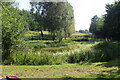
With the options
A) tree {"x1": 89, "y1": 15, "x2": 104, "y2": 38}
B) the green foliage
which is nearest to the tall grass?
the green foliage

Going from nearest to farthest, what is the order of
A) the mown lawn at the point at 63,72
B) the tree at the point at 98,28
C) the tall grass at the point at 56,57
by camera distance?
the mown lawn at the point at 63,72 → the tall grass at the point at 56,57 → the tree at the point at 98,28

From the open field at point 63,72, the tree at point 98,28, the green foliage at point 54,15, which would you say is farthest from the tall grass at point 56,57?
the tree at point 98,28

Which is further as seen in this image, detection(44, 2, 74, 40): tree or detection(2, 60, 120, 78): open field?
detection(44, 2, 74, 40): tree

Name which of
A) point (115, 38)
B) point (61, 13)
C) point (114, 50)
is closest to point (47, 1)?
point (61, 13)

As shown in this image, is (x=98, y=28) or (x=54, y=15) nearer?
(x=54, y=15)

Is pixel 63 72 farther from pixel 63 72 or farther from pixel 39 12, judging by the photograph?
pixel 39 12

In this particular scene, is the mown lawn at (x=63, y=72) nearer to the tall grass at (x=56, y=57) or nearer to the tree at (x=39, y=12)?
the tall grass at (x=56, y=57)

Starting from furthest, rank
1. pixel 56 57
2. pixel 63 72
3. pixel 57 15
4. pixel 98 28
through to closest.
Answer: pixel 98 28 < pixel 57 15 < pixel 56 57 < pixel 63 72

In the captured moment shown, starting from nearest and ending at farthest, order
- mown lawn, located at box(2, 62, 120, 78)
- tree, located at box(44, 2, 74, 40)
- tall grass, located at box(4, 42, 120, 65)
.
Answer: mown lawn, located at box(2, 62, 120, 78), tall grass, located at box(4, 42, 120, 65), tree, located at box(44, 2, 74, 40)

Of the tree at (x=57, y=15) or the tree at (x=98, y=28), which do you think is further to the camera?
the tree at (x=98, y=28)

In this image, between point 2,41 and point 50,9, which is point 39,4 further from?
point 2,41

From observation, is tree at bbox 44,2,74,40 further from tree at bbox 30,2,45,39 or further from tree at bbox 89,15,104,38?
tree at bbox 89,15,104,38

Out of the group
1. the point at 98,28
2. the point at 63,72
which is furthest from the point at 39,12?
the point at 63,72

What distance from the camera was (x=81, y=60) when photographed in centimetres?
1159
